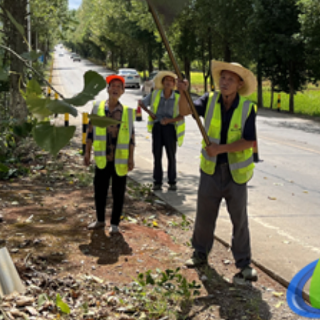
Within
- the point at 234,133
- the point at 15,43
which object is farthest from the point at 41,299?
the point at 15,43

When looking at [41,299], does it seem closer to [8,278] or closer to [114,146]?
[8,278]

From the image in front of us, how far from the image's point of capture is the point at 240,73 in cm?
409

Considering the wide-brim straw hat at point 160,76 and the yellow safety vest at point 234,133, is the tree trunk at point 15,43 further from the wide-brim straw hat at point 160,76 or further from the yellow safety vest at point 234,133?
the yellow safety vest at point 234,133

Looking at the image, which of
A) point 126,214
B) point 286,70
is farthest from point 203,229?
point 286,70

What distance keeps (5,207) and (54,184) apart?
1705 millimetres

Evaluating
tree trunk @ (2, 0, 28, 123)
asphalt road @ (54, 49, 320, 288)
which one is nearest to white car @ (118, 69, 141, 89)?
asphalt road @ (54, 49, 320, 288)

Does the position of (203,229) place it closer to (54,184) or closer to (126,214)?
(126,214)

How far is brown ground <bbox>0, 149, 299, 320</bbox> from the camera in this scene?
3764 millimetres

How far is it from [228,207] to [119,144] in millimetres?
1420

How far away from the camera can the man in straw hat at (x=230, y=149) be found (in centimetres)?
413

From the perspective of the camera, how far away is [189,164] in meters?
10.5

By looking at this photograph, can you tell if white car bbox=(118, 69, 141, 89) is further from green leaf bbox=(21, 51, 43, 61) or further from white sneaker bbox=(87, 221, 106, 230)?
green leaf bbox=(21, 51, 43, 61)

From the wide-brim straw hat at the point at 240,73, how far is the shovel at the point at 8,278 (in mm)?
2239

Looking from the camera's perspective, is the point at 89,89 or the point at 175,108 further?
the point at 175,108
